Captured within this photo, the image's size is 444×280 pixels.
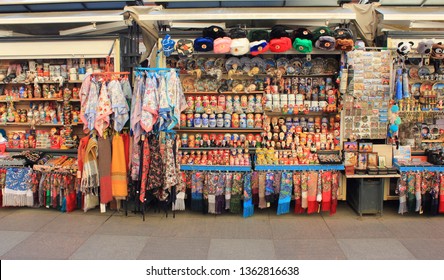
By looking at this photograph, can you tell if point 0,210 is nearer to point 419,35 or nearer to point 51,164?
point 51,164

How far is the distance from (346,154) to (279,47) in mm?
1838

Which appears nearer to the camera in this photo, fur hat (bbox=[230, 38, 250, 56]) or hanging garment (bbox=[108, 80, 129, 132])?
hanging garment (bbox=[108, 80, 129, 132])

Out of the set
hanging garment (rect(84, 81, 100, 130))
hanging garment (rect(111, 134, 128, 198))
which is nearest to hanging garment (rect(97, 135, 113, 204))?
hanging garment (rect(111, 134, 128, 198))

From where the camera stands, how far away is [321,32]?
5.18 metres

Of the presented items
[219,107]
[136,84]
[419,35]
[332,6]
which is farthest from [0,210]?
[419,35]

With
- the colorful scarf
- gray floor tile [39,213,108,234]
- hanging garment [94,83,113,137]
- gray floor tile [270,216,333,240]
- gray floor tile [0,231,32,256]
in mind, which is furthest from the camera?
the colorful scarf

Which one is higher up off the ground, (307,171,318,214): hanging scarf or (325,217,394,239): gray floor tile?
(307,171,318,214): hanging scarf

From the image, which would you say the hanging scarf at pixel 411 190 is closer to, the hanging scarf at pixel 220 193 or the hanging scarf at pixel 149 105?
the hanging scarf at pixel 220 193

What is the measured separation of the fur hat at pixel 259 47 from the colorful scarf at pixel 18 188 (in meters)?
3.79

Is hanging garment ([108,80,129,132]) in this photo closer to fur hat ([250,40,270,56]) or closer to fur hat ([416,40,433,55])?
fur hat ([250,40,270,56])

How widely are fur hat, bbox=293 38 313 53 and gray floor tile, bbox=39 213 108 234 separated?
3712mm

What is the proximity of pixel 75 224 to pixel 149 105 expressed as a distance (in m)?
1.97

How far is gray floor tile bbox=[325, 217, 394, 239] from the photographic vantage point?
15.3ft

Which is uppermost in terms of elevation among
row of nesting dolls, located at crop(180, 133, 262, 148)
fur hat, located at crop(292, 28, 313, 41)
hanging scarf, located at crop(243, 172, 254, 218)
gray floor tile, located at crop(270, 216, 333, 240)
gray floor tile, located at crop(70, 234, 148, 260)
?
fur hat, located at crop(292, 28, 313, 41)
